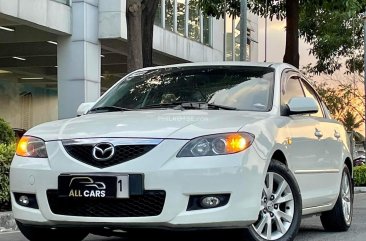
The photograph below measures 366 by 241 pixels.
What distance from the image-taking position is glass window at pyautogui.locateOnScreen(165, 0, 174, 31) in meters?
26.0

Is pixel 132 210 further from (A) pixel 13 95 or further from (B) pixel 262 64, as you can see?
(A) pixel 13 95

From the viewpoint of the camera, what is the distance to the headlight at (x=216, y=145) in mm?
5133

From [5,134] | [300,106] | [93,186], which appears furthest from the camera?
[5,134]

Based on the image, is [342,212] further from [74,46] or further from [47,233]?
[74,46]

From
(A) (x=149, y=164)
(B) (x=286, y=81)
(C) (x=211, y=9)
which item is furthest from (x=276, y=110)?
(C) (x=211, y=9)

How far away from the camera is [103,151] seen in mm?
5172

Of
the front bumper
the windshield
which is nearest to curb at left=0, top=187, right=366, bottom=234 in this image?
the windshield

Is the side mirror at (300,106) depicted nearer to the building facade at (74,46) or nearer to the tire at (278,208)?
the tire at (278,208)

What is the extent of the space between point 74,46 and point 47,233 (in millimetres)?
14837

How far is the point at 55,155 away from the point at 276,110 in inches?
78.3

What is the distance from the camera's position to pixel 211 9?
676 inches

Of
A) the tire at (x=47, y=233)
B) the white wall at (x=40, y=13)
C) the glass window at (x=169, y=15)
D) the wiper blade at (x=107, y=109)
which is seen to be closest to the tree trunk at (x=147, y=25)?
the wiper blade at (x=107, y=109)

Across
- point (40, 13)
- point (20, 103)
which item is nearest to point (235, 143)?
point (40, 13)

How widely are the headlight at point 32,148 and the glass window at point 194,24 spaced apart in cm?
2286
